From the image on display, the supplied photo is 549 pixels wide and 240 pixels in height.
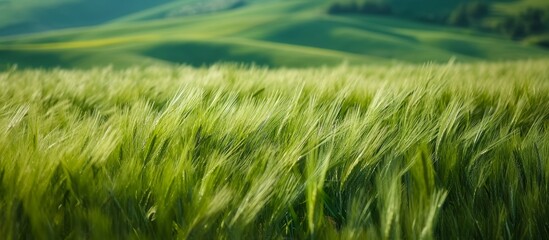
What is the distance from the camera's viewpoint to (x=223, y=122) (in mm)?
910

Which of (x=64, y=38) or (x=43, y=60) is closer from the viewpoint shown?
(x=43, y=60)

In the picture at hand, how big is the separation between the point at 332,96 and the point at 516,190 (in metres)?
0.80

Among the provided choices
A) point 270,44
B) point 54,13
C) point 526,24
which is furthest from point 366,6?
point 54,13

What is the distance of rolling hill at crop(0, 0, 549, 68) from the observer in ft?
86.0

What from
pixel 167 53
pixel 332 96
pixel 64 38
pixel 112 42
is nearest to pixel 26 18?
pixel 64 38

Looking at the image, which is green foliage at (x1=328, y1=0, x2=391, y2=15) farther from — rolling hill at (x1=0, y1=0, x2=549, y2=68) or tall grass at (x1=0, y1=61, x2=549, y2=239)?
tall grass at (x1=0, y1=61, x2=549, y2=239)

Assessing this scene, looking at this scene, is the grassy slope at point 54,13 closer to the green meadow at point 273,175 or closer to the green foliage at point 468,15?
the green foliage at point 468,15

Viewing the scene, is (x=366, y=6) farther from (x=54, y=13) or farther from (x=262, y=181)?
(x=262, y=181)

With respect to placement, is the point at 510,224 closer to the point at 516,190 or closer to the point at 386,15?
the point at 516,190

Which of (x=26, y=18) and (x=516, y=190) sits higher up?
(x=516, y=190)

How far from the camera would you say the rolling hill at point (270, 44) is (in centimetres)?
2622

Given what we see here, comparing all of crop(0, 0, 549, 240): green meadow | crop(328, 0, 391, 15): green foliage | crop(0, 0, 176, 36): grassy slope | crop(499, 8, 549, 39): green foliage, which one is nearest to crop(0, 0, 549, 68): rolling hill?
crop(328, 0, 391, 15): green foliage

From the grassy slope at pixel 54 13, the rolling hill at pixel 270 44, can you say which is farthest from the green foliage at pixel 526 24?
the grassy slope at pixel 54 13

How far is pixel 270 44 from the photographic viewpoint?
106ft
